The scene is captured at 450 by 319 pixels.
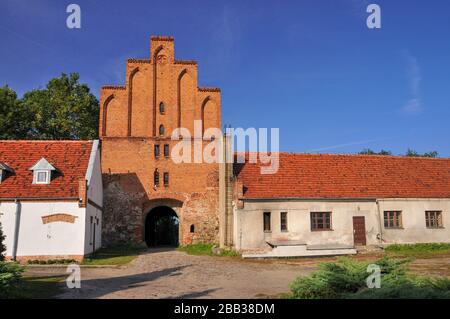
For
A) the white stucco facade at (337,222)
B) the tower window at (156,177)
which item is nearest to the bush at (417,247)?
the white stucco facade at (337,222)

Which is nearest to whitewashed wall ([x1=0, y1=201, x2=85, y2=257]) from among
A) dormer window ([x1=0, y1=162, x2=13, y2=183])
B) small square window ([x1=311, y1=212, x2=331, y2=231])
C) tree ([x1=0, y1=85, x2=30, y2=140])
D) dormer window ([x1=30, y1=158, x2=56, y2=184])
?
dormer window ([x1=30, y1=158, x2=56, y2=184])

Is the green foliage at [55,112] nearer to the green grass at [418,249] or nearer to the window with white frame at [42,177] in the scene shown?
the window with white frame at [42,177]

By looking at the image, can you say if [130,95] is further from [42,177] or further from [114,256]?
[114,256]

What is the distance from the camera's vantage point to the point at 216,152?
30500 millimetres

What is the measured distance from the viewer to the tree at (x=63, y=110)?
38562mm

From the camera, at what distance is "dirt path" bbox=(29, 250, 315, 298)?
12.2 m

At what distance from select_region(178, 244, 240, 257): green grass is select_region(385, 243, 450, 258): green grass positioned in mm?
9295

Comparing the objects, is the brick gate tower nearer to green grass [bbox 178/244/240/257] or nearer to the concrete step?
green grass [bbox 178/244/240/257]

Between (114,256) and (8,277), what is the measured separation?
13640 mm

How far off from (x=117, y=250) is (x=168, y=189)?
5489 millimetres

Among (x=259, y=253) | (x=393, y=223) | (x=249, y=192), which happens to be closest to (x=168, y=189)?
(x=249, y=192)

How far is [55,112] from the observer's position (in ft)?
128

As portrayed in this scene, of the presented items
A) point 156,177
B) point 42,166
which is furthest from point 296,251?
point 42,166
